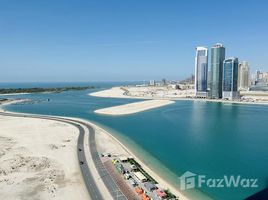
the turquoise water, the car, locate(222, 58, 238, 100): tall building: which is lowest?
the turquoise water

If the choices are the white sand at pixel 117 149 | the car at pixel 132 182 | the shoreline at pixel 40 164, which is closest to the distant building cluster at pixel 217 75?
the white sand at pixel 117 149

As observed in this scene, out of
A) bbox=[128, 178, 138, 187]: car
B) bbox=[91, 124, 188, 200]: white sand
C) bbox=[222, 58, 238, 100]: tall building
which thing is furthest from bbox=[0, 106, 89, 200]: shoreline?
bbox=[222, 58, 238, 100]: tall building

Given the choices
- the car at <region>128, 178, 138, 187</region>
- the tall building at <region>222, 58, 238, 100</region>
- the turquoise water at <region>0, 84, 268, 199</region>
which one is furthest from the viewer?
the tall building at <region>222, 58, 238, 100</region>

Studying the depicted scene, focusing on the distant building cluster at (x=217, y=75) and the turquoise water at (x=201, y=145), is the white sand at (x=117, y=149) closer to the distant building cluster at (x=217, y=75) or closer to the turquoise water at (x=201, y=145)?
the turquoise water at (x=201, y=145)

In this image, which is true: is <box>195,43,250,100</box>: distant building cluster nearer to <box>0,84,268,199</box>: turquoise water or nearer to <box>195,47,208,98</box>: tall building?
<box>195,47,208,98</box>: tall building

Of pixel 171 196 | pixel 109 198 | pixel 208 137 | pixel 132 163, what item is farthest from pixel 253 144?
pixel 109 198

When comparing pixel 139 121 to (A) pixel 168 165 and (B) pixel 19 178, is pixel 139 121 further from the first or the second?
(B) pixel 19 178
